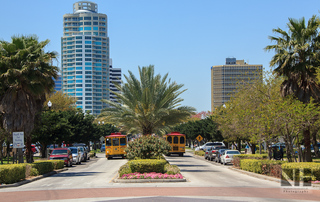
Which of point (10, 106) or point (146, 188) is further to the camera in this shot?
point (10, 106)

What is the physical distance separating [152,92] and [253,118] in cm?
802

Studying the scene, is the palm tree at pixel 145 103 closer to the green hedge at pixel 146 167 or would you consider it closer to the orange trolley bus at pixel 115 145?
the green hedge at pixel 146 167

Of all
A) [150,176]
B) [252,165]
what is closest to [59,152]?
[252,165]

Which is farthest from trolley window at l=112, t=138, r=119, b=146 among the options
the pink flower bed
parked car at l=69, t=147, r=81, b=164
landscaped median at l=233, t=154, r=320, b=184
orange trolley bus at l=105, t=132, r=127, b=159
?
the pink flower bed

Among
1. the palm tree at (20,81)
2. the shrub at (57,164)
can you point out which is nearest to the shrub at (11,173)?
the palm tree at (20,81)

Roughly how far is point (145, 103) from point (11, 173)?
40.7ft

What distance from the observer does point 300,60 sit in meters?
26.9

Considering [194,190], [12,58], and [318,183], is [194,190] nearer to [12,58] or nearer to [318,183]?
[318,183]

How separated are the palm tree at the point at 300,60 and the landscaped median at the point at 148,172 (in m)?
9.81

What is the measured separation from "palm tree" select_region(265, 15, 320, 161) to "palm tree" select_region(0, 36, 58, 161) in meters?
14.8

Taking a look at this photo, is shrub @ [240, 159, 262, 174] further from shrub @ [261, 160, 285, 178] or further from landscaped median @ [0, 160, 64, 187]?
landscaped median @ [0, 160, 64, 187]

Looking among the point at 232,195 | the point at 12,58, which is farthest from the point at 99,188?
the point at 12,58

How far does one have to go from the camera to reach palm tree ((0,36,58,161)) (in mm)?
25047

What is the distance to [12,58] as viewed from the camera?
25.1 meters
